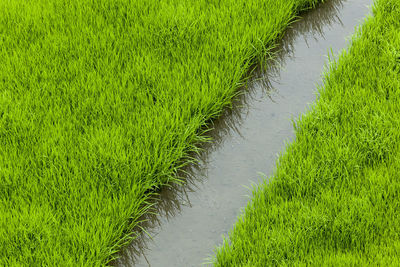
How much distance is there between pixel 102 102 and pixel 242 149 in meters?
0.93

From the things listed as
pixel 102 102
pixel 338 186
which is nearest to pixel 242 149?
pixel 338 186

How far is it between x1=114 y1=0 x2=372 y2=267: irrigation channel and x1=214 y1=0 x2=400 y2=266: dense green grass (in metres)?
0.15

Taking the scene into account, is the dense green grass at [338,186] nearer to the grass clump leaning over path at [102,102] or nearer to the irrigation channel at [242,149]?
the irrigation channel at [242,149]

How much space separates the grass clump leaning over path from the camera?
2643 mm

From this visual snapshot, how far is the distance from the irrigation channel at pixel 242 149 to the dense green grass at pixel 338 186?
150 millimetres

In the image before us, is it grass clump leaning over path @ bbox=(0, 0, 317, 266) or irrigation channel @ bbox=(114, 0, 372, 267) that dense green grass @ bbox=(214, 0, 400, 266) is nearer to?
irrigation channel @ bbox=(114, 0, 372, 267)

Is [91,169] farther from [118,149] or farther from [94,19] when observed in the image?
[94,19]

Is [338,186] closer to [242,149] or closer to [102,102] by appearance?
[242,149]

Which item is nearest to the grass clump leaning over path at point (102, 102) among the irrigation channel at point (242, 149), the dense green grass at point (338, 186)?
the irrigation channel at point (242, 149)

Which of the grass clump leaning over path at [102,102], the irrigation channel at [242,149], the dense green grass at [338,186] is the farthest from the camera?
the irrigation channel at [242,149]

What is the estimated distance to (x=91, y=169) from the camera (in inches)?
113

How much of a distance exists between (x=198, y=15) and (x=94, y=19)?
79 cm

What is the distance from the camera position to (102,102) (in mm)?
3240

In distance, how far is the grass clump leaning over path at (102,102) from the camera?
8.67 ft
